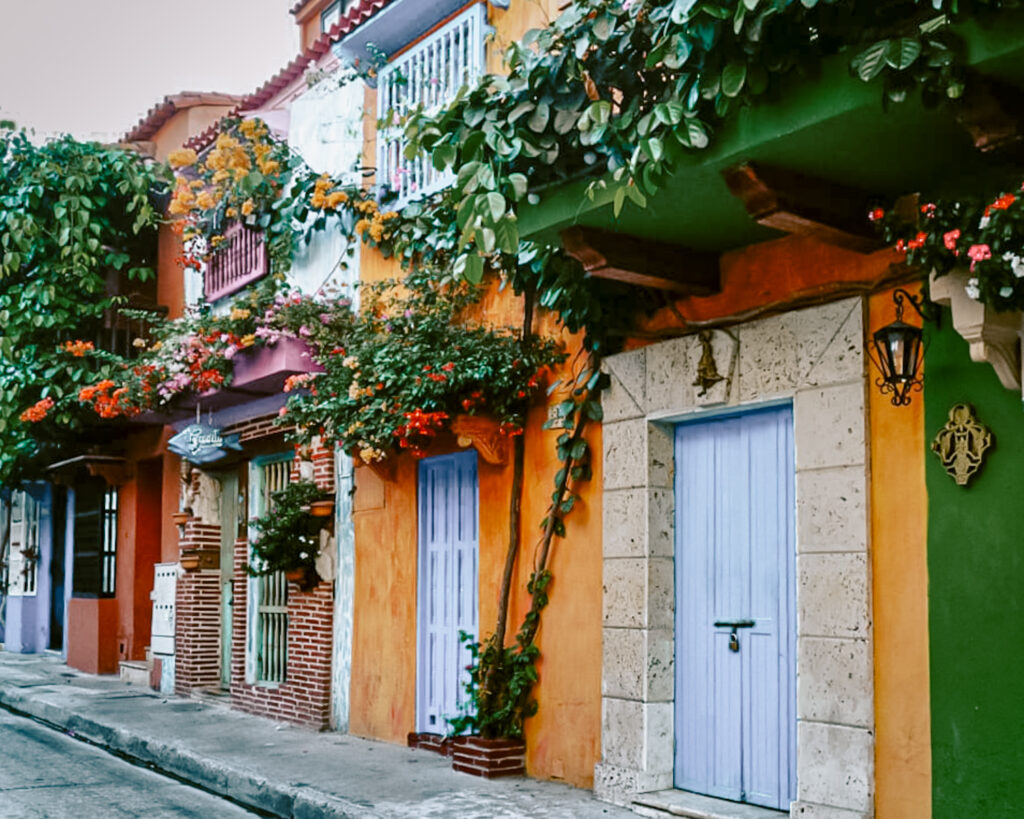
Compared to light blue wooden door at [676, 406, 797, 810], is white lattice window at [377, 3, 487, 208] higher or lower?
higher

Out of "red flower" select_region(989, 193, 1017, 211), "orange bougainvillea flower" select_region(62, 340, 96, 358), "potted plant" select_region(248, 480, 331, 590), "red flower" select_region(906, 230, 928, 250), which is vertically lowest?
"potted plant" select_region(248, 480, 331, 590)

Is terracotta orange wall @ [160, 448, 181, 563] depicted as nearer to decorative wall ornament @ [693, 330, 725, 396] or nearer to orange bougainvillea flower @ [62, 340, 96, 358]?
orange bougainvillea flower @ [62, 340, 96, 358]

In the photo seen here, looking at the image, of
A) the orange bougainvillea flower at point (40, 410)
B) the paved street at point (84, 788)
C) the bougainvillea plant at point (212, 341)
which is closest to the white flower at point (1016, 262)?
the paved street at point (84, 788)

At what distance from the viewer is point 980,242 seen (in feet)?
16.6

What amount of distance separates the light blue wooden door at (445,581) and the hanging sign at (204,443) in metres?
3.56

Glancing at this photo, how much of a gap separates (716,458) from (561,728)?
7.25ft

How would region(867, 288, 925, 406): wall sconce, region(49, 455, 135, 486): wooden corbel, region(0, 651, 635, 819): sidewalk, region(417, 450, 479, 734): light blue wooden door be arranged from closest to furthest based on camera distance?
region(867, 288, 925, 406): wall sconce < region(0, 651, 635, 819): sidewalk < region(417, 450, 479, 734): light blue wooden door < region(49, 455, 135, 486): wooden corbel

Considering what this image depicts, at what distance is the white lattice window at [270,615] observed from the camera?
12289mm

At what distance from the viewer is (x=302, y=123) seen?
12359 millimetres

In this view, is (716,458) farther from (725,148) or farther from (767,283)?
(725,148)

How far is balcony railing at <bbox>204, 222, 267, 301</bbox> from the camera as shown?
12703 millimetres

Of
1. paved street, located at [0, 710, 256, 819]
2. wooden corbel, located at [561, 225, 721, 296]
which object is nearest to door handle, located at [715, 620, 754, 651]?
wooden corbel, located at [561, 225, 721, 296]

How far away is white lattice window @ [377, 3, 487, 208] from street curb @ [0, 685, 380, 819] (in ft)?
15.5

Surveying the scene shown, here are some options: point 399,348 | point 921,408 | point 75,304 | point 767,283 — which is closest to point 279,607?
point 399,348
